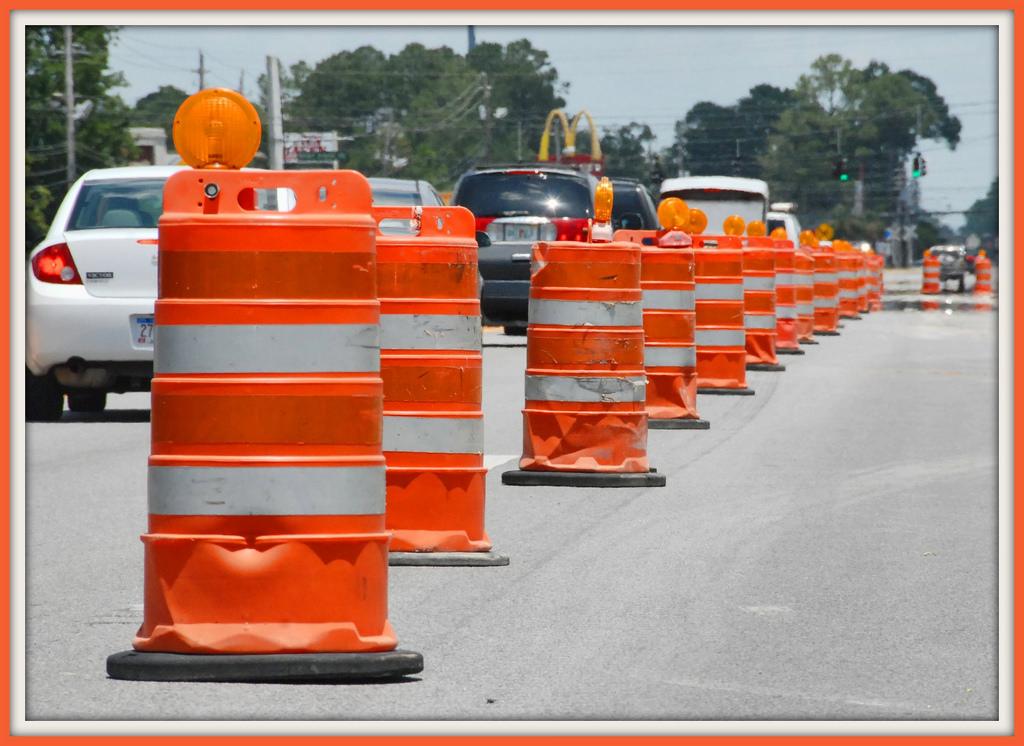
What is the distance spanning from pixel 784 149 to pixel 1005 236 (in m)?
86.7

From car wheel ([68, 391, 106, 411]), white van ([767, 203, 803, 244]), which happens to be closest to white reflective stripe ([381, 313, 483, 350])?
car wheel ([68, 391, 106, 411])

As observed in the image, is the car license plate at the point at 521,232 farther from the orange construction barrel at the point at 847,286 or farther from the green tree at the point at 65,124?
the green tree at the point at 65,124

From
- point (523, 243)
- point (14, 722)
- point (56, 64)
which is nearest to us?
point (14, 722)

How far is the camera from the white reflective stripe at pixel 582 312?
1051cm

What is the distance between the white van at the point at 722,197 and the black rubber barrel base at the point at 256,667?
4323 cm

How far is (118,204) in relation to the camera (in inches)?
518

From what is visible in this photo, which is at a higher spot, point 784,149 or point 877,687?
point 784,149

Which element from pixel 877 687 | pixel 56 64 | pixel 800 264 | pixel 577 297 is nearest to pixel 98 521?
pixel 577 297

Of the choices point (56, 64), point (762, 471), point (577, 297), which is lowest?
point (762, 471)

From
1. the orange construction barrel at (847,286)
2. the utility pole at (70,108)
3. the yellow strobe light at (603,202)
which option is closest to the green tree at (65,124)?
the utility pole at (70,108)

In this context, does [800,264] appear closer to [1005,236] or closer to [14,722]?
[1005,236]

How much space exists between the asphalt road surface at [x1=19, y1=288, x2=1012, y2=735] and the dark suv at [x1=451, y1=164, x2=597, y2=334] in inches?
407

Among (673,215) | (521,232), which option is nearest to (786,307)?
(521,232)

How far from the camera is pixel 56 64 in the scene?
2299 inches
